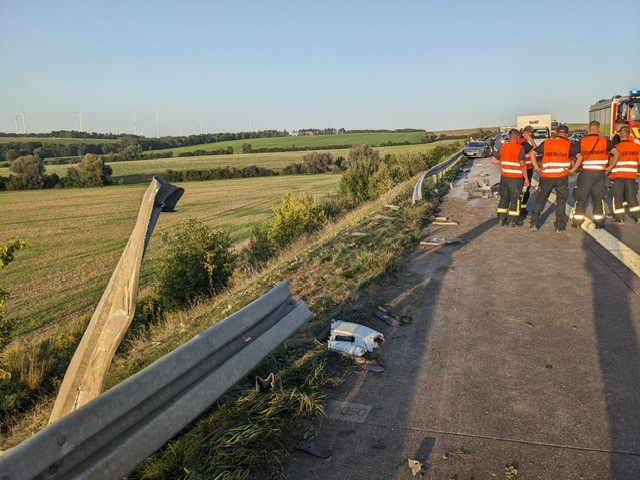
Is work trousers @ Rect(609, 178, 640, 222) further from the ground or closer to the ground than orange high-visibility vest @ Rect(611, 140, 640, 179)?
closer to the ground

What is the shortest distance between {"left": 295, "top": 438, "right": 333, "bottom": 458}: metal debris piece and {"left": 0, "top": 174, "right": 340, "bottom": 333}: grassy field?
1.85 meters

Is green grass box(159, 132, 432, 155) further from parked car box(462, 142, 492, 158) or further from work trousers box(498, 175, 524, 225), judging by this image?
work trousers box(498, 175, 524, 225)

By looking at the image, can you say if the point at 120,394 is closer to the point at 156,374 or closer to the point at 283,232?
the point at 156,374

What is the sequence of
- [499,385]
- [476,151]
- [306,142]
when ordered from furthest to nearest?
[306,142] < [476,151] < [499,385]

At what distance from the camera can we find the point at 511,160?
33.6ft

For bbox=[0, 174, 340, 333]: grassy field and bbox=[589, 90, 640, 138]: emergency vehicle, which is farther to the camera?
bbox=[589, 90, 640, 138]: emergency vehicle

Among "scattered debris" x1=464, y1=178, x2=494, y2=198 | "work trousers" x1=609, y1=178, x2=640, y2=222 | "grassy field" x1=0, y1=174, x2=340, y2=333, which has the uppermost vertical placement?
"work trousers" x1=609, y1=178, x2=640, y2=222

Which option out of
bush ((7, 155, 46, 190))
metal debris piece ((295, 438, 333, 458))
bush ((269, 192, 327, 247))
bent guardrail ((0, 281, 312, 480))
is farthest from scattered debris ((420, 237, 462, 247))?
bush ((7, 155, 46, 190))

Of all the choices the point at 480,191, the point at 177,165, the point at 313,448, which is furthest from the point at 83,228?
the point at 177,165

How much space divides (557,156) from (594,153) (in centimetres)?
66

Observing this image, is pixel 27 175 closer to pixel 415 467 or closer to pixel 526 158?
pixel 526 158

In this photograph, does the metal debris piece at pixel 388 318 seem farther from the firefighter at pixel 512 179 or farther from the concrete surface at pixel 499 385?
the firefighter at pixel 512 179

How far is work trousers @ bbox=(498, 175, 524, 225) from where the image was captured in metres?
10.2

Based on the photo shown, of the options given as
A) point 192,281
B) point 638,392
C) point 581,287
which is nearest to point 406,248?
point 581,287
